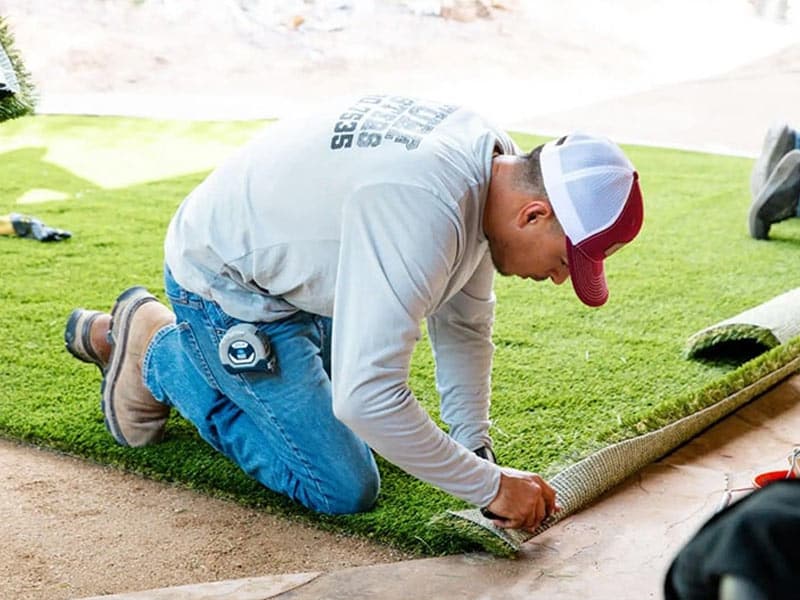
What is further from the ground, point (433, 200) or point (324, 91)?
point (433, 200)

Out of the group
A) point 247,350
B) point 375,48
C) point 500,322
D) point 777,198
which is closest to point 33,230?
point 500,322

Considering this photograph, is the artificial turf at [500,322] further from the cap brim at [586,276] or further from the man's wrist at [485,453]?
the cap brim at [586,276]

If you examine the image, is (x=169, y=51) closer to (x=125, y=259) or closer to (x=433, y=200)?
(x=125, y=259)

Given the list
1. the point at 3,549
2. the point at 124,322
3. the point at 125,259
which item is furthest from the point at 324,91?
the point at 3,549

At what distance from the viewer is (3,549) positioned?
1803mm

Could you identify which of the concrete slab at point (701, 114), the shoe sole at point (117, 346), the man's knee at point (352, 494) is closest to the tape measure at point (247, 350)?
the man's knee at point (352, 494)

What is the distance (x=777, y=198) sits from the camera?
3752mm

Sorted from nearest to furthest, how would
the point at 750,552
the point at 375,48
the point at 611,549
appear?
the point at 750,552
the point at 611,549
the point at 375,48

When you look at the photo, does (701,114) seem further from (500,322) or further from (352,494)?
(352,494)

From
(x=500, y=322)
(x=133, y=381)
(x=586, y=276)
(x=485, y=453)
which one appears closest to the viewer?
(x=586, y=276)

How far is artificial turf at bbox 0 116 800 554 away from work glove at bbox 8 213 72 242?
0.06 m

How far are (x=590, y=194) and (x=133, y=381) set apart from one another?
1087 millimetres

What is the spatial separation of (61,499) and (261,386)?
42 cm

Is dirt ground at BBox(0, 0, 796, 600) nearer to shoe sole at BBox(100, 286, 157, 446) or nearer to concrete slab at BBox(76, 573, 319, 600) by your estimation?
shoe sole at BBox(100, 286, 157, 446)
